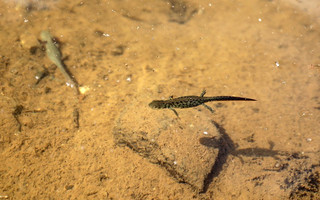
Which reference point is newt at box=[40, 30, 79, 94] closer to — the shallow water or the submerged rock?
the shallow water

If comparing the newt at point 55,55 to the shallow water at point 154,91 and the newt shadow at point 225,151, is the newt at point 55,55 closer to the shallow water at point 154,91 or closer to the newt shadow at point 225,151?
the shallow water at point 154,91

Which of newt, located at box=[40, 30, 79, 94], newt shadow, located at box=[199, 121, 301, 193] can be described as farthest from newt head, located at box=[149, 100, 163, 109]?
newt, located at box=[40, 30, 79, 94]

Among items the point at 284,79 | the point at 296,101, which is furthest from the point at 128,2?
the point at 296,101

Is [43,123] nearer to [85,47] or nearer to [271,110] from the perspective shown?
[85,47]

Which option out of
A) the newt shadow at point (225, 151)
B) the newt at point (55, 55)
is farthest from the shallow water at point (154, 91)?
the newt at point (55, 55)

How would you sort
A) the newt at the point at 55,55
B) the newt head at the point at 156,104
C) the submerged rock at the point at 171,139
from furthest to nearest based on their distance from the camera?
the newt at the point at 55,55, the newt head at the point at 156,104, the submerged rock at the point at 171,139

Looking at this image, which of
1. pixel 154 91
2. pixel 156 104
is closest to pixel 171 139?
pixel 156 104

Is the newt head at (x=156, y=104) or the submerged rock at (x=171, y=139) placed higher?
the newt head at (x=156, y=104)

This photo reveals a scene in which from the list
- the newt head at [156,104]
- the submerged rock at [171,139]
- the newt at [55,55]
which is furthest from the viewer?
the newt at [55,55]
